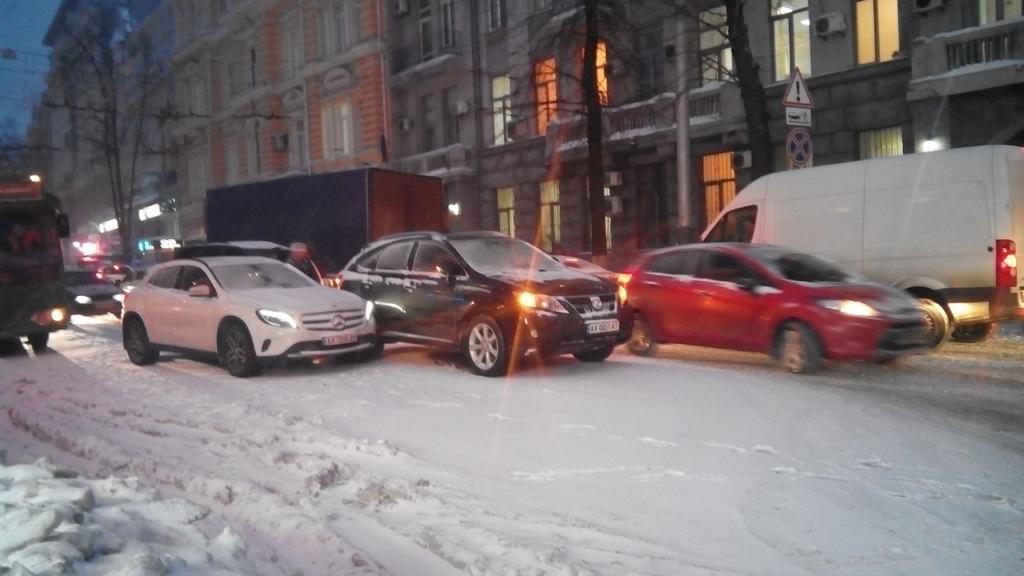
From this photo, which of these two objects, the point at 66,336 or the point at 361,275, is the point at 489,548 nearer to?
the point at 361,275

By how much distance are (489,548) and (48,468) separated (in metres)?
3.03

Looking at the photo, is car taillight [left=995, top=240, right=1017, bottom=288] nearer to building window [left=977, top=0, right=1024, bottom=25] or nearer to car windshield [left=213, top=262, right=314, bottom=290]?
building window [left=977, top=0, right=1024, bottom=25]

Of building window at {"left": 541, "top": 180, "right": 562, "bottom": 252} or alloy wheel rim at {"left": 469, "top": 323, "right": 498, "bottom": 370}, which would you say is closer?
alloy wheel rim at {"left": 469, "top": 323, "right": 498, "bottom": 370}

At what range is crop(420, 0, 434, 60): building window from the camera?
1271 inches

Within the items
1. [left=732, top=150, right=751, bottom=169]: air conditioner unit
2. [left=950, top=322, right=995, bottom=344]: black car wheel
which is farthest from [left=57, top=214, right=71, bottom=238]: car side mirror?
[left=732, top=150, right=751, bottom=169]: air conditioner unit

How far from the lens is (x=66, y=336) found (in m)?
18.1

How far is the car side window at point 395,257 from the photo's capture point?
11.8m

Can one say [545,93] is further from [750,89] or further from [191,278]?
[191,278]

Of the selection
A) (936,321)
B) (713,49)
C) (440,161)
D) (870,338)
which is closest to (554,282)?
(870,338)

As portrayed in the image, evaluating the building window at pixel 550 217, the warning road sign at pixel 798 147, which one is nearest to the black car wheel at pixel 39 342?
the warning road sign at pixel 798 147

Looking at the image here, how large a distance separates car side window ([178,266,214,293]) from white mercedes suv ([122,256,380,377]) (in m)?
0.01

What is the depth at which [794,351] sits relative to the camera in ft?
33.2

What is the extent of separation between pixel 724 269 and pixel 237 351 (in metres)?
5.99

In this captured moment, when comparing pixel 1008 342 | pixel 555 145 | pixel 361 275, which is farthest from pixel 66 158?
pixel 1008 342
